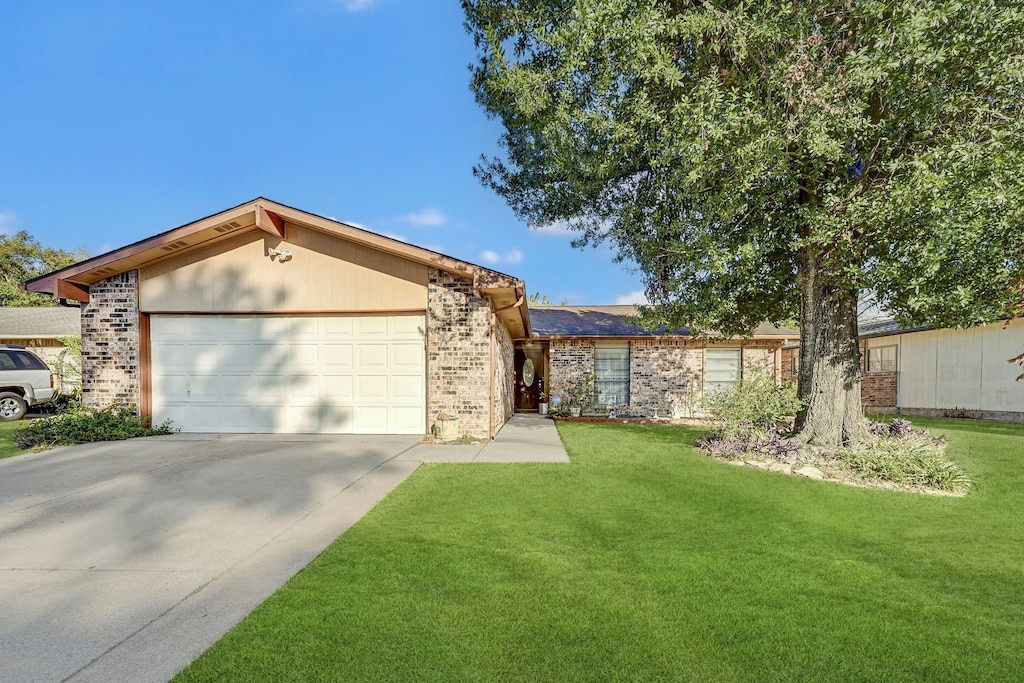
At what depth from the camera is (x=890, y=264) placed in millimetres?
6117

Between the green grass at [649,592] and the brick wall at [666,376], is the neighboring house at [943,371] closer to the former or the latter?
the brick wall at [666,376]

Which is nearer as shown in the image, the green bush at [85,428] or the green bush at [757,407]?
the green bush at [757,407]

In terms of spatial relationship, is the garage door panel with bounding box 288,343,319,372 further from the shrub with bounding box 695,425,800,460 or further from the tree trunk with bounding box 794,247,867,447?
the tree trunk with bounding box 794,247,867,447

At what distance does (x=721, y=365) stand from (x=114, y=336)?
14.9 metres

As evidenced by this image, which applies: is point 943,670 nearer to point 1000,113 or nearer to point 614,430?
point 1000,113

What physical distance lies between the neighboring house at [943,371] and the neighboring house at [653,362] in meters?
3.44

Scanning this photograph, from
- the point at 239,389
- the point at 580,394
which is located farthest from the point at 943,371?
the point at 239,389

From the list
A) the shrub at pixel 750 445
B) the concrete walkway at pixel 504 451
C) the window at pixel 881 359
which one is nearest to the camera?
the concrete walkway at pixel 504 451

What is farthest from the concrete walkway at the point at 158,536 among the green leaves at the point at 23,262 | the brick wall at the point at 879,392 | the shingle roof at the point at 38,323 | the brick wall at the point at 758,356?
the green leaves at the point at 23,262

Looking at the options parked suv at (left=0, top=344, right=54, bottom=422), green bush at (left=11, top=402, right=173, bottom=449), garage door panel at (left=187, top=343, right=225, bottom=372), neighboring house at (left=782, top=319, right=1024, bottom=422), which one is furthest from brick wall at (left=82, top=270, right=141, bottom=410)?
neighboring house at (left=782, top=319, right=1024, bottom=422)

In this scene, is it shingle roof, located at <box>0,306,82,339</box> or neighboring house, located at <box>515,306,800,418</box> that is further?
shingle roof, located at <box>0,306,82,339</box>

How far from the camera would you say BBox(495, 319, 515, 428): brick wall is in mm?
10109

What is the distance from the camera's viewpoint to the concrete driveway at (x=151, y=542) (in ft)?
8.37

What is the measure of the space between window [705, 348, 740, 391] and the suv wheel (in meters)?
19.2
